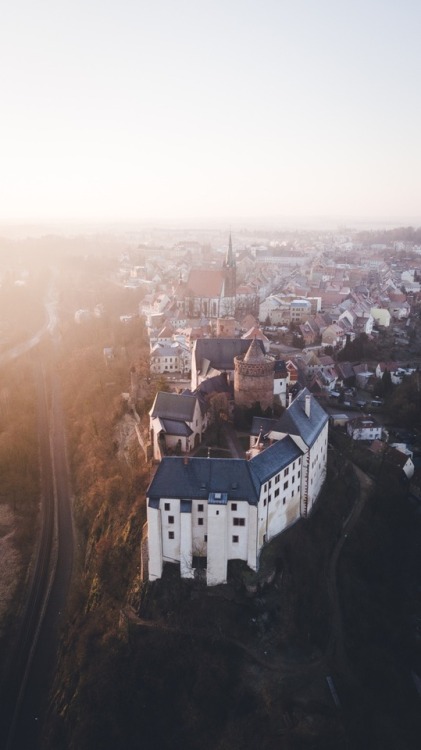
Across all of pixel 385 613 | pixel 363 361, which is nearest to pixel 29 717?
pixel 385 613

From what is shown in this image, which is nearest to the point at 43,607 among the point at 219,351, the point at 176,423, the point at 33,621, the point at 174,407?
the point at 33,621

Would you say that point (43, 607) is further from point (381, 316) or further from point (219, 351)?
point (381, 316)

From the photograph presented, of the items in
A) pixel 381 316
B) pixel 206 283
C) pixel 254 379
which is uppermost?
pixel 254 379

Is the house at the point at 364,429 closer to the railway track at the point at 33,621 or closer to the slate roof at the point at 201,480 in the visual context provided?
the slate roof at the point at 201,480

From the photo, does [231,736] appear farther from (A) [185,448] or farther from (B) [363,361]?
(B) [363,361]

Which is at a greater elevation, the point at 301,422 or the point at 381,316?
the point at 301,422
